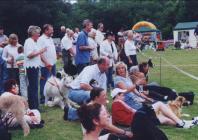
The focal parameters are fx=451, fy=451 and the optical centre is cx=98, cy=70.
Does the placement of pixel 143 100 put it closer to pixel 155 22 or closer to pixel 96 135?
pixel 96 135

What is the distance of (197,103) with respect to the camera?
34.9 ft

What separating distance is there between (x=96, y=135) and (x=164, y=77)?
13.0 metres

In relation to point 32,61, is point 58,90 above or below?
below

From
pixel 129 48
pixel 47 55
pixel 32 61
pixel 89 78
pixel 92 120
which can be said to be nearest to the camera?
pixel 92 120

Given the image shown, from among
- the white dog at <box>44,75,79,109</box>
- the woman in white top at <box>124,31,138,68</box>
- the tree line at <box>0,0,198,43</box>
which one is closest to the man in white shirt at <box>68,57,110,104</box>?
the white dog at <box>44,75,79,109</box>

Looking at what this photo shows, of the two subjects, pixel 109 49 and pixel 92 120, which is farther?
pixel 109 49

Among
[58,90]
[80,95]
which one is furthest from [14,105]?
[58,90]

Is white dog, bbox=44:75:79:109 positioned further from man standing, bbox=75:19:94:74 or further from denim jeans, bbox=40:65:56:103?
man standing, bbox=75:19:94:74

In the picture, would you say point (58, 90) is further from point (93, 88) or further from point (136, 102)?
point (93, 88)

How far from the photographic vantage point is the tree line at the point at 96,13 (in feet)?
174

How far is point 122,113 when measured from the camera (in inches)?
316

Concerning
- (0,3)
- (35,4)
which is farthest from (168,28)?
(0,3)

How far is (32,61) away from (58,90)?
1.13m

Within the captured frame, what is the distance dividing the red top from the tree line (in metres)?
45.2
